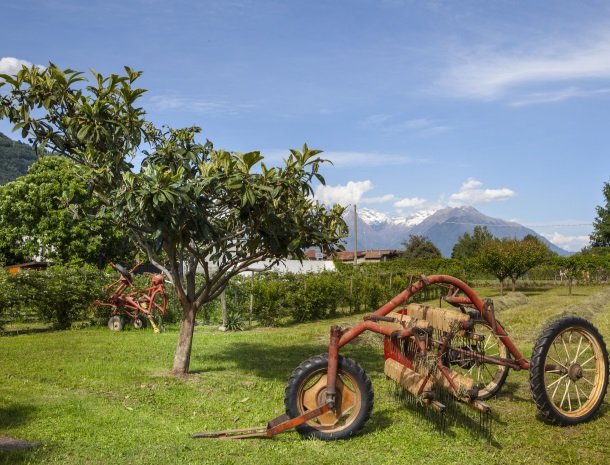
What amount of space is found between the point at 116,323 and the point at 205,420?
32.6ft

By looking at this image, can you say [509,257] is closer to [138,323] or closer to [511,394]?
[138,323]

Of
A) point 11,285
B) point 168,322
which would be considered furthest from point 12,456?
point 168,322

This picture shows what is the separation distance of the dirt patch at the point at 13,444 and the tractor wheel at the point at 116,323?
1042 cm

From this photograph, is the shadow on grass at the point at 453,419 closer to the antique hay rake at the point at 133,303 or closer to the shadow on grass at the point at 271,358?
the shadow on grass at the point at 271,358

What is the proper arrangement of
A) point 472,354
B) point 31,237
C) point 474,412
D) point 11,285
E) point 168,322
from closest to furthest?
point 472,354, point 474,412, point 11,285, point 168,322, point 31,237

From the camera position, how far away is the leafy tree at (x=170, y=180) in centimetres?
727

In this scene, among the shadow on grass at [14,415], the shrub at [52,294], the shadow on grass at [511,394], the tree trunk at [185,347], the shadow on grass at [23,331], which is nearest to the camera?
the shadow on grass at [14,415]

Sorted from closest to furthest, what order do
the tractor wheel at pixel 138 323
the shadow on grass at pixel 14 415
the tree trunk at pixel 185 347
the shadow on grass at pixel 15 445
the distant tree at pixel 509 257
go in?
the shadow on grass at pixel 15 445
the shadow on grass at pixel 14 415
the tree trunk at pixel 185 347
the tractor wheel at pixel 138 323
the distant tree at pixel 509 257

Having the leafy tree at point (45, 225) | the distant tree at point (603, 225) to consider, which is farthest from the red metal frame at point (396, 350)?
the distant tree at point (603, 225)

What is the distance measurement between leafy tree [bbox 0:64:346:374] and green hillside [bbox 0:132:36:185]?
365 ft

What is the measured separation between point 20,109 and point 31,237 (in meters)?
28.5

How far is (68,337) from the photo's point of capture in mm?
13984

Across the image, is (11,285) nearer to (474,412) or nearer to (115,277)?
(115,277)

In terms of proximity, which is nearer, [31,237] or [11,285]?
[11,285]
